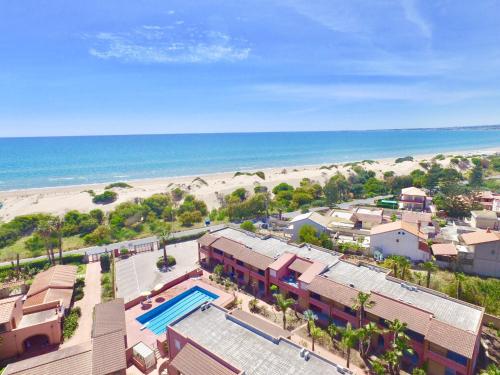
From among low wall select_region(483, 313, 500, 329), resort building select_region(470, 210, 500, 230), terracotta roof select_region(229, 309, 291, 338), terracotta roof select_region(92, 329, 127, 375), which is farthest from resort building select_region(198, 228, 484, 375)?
resort building select_region(470, 210, 500, 230)

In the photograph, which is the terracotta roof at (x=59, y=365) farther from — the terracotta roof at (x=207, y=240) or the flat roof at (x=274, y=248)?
the flat roof at (x=274, y=248)

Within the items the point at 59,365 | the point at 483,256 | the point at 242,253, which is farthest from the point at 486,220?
the point at 59,365

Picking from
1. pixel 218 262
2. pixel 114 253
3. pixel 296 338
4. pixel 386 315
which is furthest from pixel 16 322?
pixel 386 315

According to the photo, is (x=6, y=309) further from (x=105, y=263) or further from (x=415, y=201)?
(x=415, y=201)

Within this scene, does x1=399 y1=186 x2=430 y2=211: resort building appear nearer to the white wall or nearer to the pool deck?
the white wall

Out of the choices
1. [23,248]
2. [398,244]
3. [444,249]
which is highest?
[398,244]

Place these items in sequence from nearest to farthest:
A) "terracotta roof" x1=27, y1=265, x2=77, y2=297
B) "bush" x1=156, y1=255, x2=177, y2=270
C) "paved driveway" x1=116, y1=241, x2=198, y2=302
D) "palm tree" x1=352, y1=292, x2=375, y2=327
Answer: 1. "palm tree" x1=352, y1=292, x2=375, y2=327
2. "terracotta roof" x1=27, y1=265, x2=77, y2=297
3. "paved driveway" x1=116, y1=241, x2=198, y2=302
4. "bush" x1=156, y1=255, x2=177, y2=270

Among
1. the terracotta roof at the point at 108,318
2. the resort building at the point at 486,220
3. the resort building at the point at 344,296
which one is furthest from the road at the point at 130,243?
the resort building at the point at 486,220

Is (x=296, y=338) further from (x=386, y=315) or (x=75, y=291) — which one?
(x=75, y=291)
